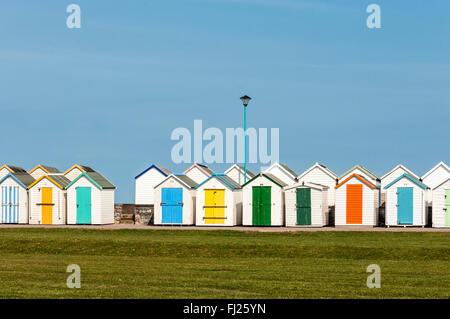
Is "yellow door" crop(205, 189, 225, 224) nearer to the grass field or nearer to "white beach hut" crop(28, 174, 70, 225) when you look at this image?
the grass field

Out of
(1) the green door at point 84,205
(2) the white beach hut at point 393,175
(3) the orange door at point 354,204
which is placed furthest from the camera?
(2) the white beach hut at point 393,175

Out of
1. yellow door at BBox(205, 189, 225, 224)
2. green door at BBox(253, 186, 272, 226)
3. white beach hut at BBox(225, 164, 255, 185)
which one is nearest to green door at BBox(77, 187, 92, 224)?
yellow door at BBox(205, 189, 225, 224)

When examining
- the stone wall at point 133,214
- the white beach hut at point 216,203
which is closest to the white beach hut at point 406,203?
the white beach hut at point 216,203

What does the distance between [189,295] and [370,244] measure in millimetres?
16481

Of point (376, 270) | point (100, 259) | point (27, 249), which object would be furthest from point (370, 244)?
point (27, 249)

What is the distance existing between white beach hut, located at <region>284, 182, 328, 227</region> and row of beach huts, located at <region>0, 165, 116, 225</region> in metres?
10.8

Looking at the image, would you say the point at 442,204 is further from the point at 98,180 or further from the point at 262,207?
the point at 98,180

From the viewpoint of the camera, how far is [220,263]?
2603 cm

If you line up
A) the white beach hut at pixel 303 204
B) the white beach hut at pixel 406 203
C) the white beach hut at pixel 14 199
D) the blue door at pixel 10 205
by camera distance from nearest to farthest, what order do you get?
Result: the white beach hut at pixel 406 203 → the white beach hut at pixel 303 204 → the white beach hut at pixel 14 199 → the blue door at pixel 10 205

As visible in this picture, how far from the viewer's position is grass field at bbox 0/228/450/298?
59.3 ft

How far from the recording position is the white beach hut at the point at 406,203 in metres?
42.0

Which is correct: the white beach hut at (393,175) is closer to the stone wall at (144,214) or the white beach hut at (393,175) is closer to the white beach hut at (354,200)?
the white beach hut at (354,200)

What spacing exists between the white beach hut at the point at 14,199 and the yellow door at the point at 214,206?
36.2ft
